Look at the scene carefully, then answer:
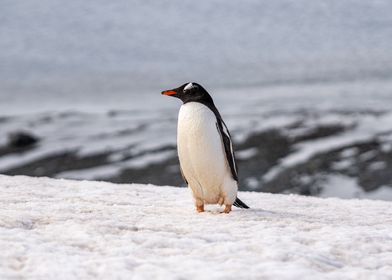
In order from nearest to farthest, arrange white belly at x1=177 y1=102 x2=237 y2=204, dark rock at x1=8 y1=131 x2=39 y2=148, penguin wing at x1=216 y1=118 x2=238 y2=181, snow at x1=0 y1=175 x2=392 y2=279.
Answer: snow at x1=0 y1=175 x2=392 y2=279 < white belly at x1=177 y1=102 x2=237 y2=204 < penguin wing at x1=216 y1=118 x2=238 y2=181 < dark rock at x1=8 y1=131 x2=39 y2=148

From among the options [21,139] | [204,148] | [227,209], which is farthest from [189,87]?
[21,139]

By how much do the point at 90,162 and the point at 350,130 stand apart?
13.1 metres

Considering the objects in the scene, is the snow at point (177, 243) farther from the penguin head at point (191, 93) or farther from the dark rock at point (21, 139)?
the dark rock at point (21, 139)

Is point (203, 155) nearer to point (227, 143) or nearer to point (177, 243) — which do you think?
point (227, 143)

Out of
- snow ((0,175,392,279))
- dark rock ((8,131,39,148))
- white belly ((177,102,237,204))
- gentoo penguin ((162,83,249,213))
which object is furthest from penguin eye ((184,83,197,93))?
dark rock ((8,131,39,148))

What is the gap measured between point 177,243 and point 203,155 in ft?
6.07

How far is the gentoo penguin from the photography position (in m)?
6.66

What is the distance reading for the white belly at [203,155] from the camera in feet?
21.8

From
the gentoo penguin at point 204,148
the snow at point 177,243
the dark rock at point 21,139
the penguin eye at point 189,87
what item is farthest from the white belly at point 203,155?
the dark rock at point 21,139

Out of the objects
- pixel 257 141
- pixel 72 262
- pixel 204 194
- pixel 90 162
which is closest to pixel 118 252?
pixel 72 262

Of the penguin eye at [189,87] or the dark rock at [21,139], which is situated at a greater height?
the dark rock at [21,139]

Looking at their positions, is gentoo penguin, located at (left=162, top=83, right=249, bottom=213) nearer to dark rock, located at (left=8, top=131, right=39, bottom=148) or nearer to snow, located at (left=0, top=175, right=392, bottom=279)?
snow, located at (left=0, top=175, right=392, bottom=279)

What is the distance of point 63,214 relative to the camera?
6.06 metres

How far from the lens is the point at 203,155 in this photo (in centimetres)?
671
